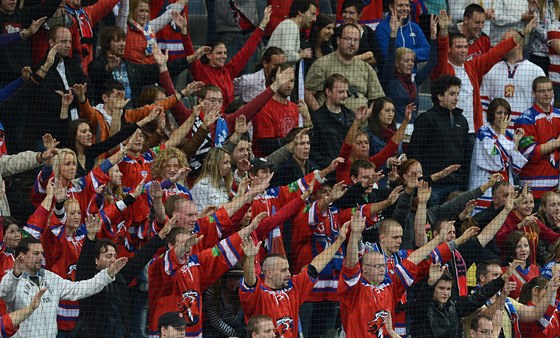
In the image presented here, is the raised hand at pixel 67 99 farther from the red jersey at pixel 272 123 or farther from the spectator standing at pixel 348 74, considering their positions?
the spectator standing at pixel 348 74

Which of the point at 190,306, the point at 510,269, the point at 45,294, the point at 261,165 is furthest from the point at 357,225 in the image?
the point at 45,294

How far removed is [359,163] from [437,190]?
125 cm

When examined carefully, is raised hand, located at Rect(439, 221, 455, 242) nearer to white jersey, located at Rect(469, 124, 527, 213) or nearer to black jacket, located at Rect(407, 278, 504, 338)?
black jacket, located at Rect(407, 278, 504, 338)

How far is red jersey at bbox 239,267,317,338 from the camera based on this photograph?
11.5 meters

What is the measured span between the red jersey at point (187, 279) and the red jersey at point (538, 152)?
4.06 m

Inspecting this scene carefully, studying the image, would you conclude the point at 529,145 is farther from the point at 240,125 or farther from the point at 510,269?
the point at 240,125

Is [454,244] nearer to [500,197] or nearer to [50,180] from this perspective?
[500,197]

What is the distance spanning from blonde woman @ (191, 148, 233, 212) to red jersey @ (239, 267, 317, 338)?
1.10 meters

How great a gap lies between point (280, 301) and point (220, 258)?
533mm

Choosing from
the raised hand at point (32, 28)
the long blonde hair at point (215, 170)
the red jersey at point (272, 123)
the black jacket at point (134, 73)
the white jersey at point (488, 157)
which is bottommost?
the long blonde hair at point (215, 170)

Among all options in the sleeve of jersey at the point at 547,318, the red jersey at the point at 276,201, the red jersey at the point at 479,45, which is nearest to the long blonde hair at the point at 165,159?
the red jersey at the point at 276,201

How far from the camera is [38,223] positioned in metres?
11.5

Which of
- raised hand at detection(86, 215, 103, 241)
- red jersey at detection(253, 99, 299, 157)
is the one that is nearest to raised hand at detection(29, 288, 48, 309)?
raised hand at detection(86, 215, 103, 241)

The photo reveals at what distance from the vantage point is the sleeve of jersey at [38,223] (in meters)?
11.5
